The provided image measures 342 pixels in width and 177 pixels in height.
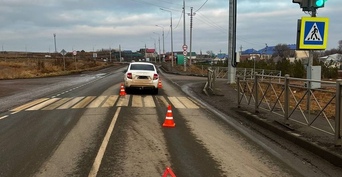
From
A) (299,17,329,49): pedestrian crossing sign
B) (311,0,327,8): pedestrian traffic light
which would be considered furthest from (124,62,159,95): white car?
(311,0,327,8): pedestrian traffic light

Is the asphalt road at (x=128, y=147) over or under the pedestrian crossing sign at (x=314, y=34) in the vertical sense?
under

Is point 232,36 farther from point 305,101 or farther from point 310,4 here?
point 305,101

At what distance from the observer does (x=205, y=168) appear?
5547 mm

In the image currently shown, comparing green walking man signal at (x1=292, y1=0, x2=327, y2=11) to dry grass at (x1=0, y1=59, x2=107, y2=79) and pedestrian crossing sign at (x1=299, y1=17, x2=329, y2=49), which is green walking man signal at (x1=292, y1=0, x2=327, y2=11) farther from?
dry grass at (x1=0, y1=59, x2=107, y2=79)

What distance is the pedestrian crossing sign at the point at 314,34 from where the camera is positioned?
8.87m

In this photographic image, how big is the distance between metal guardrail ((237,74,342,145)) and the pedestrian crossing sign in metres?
1.13

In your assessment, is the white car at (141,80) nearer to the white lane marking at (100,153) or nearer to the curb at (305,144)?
the white lane marking at (100,153)

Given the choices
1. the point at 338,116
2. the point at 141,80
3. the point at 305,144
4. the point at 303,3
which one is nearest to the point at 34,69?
the point at 141,80

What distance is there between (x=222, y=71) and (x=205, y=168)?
36.9 m

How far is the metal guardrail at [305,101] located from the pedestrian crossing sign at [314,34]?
1.13m

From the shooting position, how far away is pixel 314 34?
8961 mm

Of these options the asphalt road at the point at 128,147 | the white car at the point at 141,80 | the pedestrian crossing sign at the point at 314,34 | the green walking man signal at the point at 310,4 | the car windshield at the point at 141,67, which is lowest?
the asphalt road at the point at 128,147

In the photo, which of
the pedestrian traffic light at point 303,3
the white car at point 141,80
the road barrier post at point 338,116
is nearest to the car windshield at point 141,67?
the white car at point 141,80

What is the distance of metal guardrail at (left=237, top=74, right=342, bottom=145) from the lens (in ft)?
20.9
